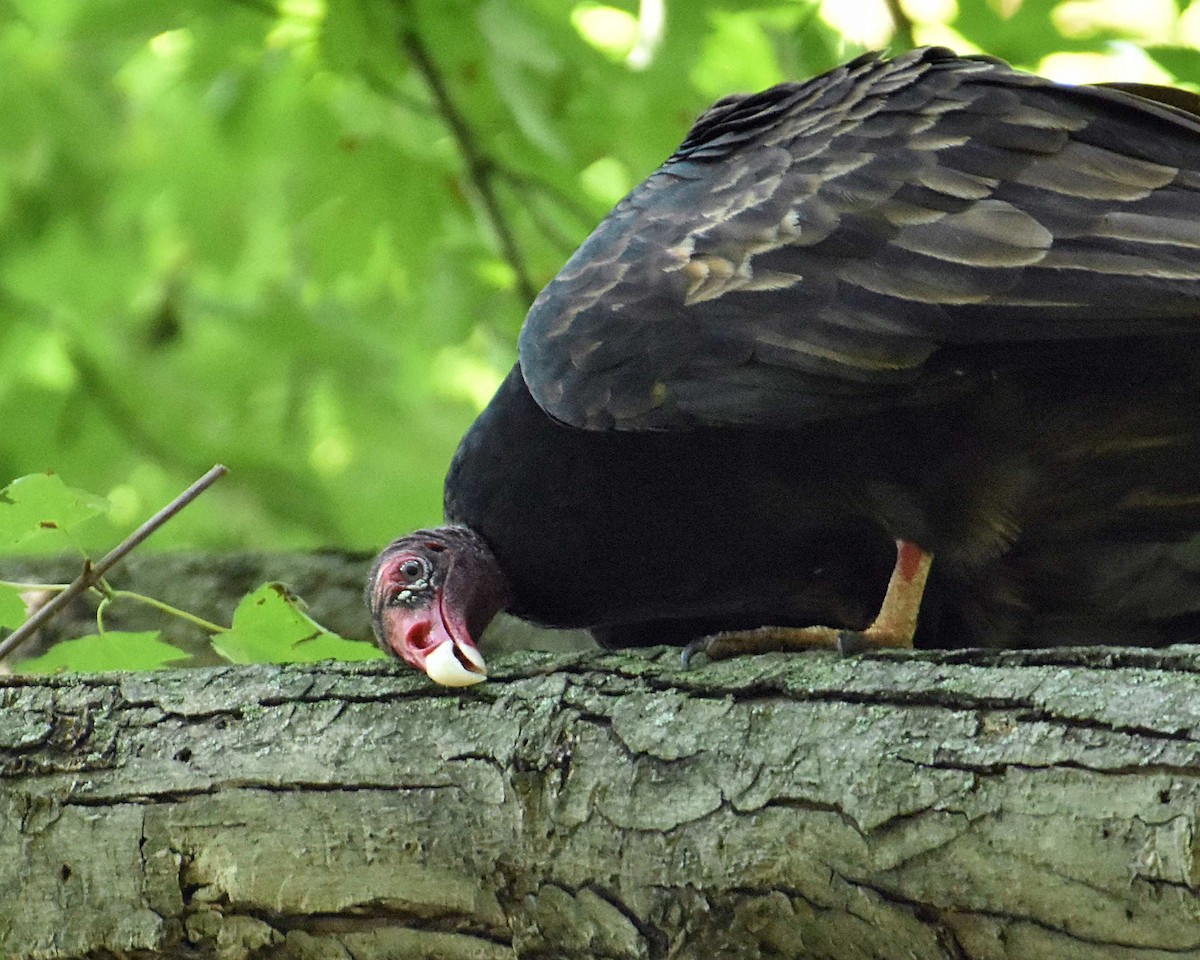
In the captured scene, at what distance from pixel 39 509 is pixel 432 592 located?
90 centimetres

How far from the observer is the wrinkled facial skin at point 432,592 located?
100.0 inches

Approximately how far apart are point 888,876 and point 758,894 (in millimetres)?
158

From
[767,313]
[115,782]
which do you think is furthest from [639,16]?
[115,782]

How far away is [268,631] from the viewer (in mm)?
Answer: 2262

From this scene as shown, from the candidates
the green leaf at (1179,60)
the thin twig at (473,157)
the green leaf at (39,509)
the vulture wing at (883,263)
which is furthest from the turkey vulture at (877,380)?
the thin twig at (473,157)

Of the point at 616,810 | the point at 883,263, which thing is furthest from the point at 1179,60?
the point at 616,810

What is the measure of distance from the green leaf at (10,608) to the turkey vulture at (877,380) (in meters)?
0.59

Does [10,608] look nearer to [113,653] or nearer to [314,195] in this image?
[113,653]

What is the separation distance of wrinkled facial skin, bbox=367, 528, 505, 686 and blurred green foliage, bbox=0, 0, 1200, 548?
102 centimetres

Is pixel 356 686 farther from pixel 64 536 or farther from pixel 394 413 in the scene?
pixel 394 413

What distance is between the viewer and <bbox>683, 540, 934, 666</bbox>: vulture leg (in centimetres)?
237

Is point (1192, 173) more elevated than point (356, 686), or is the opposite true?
point (1192, 173)

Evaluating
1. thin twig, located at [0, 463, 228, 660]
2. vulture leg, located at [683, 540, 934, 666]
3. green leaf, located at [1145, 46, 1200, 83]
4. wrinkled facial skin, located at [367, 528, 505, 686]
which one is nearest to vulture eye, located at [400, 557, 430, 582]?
wrinkled facial skin, located at [367, 528, 505, 686]

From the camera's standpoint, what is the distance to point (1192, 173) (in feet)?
8.33
